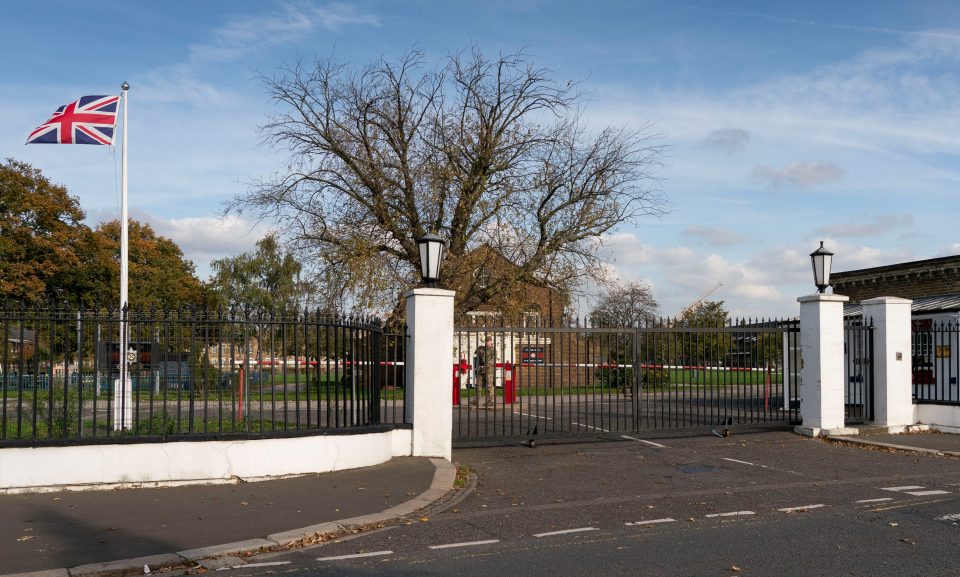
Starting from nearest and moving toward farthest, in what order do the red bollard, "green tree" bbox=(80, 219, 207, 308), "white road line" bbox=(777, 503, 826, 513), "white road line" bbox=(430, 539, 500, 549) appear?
Result: "white road line" bbox=(430, 539, 500, 549) → "white road line" bbox=(777, 503, 826, 513) → the red bollard → "green tree" bbox=(80, 219, 207, 308)

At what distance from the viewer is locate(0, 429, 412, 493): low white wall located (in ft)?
30.7

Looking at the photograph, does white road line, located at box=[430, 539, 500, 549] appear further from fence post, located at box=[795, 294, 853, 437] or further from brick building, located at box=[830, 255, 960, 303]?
brick building, located at box=[830, 255, 960, 303]

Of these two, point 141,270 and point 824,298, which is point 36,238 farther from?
point 824,298

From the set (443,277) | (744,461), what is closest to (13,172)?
(443,277)

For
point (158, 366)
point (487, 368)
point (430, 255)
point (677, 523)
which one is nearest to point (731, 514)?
point (677, 523)

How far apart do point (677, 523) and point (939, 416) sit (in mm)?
10916

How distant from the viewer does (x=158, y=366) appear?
1034 centimetres

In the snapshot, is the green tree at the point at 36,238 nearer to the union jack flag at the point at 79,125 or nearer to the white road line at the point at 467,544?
the union jack flag at the point at 79,125

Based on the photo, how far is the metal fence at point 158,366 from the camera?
9719 mm

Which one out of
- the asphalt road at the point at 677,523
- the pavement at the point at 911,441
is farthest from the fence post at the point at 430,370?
the pavement at the point at 911,441

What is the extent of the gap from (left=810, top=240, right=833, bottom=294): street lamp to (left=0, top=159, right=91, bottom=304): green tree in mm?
36880

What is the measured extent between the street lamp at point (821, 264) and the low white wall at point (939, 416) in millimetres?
3536

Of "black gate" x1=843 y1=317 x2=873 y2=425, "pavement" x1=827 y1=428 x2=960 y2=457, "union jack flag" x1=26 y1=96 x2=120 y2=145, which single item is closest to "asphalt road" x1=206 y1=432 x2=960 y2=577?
"pavement" x1=827 y1=428 x2=960 y2=457

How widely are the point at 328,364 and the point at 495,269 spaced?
12.0 metres
